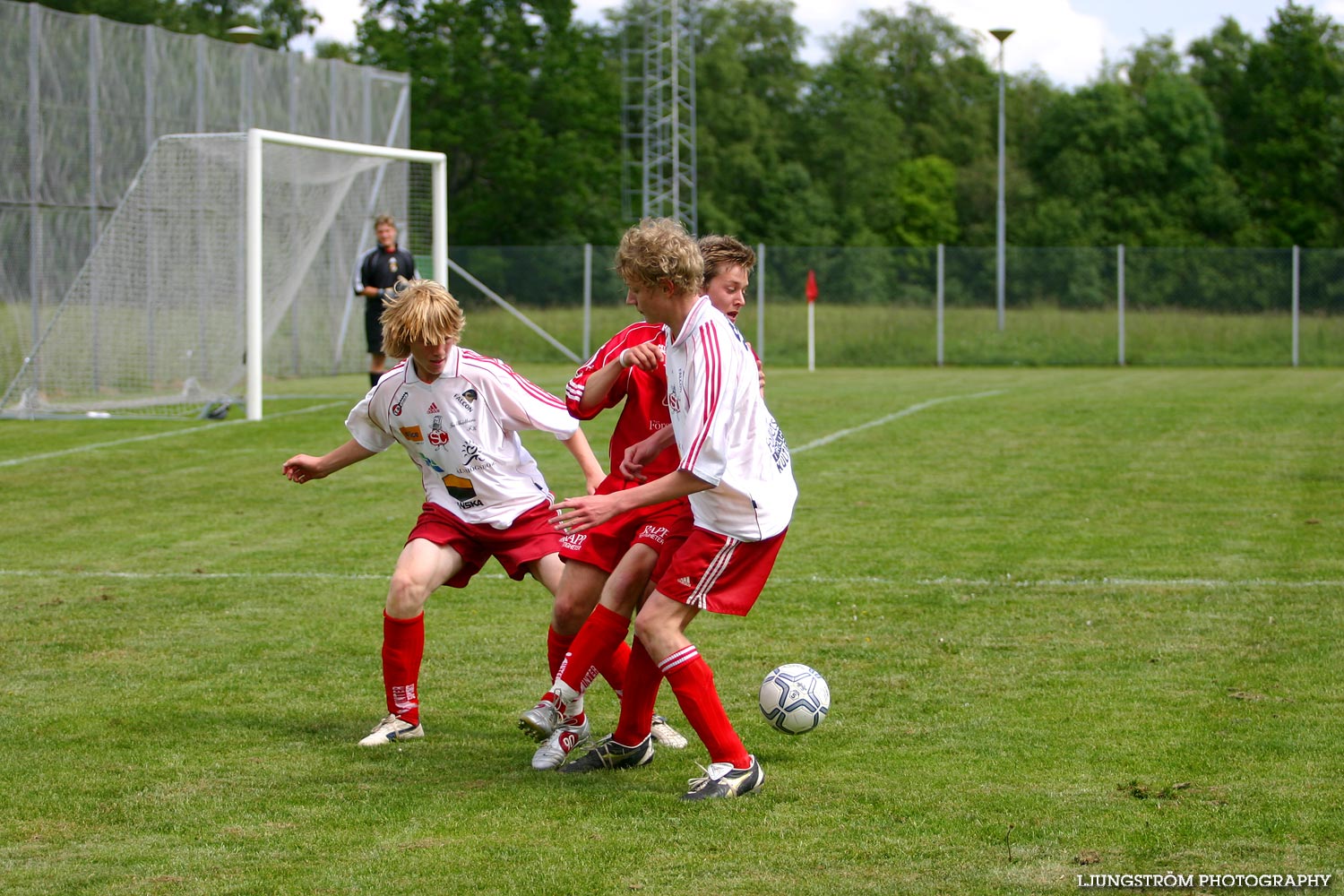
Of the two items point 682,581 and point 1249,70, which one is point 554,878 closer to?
point 682,581

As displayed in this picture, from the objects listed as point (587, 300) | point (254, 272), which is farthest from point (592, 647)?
point (587, 300)

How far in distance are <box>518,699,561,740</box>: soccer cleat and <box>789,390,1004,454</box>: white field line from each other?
8.40 meters

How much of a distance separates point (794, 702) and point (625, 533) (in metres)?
0.76

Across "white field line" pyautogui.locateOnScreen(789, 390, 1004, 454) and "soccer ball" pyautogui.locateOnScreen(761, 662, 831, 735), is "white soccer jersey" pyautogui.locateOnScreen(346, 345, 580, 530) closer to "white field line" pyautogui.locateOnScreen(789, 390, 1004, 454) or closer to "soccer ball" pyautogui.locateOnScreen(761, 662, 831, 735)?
"soccer ball" pyautogui.locateOnScreen(761, 662, 831, 735)

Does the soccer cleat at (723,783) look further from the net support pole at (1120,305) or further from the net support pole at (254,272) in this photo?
the net support pole at (1120,305)

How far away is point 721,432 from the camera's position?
13.0 feet

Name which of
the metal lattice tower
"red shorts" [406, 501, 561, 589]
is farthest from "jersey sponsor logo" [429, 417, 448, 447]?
the metal lattice tower

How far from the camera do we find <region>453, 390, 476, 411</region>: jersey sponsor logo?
492cm

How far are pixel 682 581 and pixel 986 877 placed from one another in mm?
1222

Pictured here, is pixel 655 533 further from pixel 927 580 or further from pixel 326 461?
pixel 927 580

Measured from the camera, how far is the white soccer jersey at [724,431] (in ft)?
13.0

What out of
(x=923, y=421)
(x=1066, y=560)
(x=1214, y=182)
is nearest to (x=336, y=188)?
(x=923, y=421)

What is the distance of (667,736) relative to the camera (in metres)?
4.85

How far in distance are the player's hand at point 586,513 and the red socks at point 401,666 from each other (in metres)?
1.17
